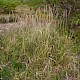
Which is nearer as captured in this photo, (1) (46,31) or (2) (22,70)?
(2) (22,70)

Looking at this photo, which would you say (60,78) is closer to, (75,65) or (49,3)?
(75,65)

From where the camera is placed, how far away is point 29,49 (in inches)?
227

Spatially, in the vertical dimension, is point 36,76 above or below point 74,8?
below

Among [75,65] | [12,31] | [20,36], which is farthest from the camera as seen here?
[12,31]

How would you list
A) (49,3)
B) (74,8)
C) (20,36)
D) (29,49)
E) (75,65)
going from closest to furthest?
(75,65) → (29,49) → (20,36) → (74,8) → (49,3)

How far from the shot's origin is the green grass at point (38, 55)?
195 inches

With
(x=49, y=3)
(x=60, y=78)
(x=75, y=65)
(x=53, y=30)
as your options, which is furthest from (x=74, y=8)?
(x=60, y=78)

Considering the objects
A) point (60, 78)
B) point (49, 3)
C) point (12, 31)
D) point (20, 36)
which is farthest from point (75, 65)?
point (49, 3)

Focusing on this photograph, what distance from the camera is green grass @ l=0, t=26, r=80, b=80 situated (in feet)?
16.3

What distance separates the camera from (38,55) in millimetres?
5422

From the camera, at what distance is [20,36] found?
20.3ft

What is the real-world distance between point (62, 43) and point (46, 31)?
40 centimetres

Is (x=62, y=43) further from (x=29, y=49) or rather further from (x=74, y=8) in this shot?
(x=74, y=8)

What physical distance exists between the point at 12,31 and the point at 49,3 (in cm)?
180
